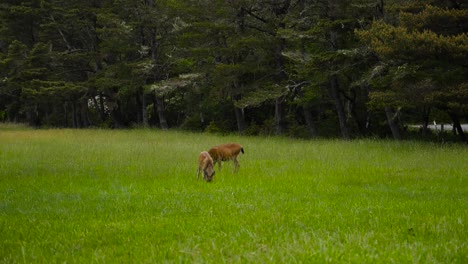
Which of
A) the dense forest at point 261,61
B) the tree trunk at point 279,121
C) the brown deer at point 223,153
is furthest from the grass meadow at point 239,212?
the tree trunk at point 279,121

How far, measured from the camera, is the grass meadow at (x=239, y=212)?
5.60 m

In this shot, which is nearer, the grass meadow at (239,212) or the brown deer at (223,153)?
the grass meadow at (239,212)

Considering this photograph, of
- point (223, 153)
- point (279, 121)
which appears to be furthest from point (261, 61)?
point (223, 153)

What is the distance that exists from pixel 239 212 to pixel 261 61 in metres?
22.9

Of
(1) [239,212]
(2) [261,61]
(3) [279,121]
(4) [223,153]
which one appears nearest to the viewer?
(1) [239,212]

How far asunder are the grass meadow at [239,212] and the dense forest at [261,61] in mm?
6592

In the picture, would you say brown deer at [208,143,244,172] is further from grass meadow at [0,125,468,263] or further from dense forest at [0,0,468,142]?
dense forest at [0,0,468,142]

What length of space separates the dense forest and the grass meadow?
6.59 m

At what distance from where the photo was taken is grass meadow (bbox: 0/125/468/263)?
18.4 feet

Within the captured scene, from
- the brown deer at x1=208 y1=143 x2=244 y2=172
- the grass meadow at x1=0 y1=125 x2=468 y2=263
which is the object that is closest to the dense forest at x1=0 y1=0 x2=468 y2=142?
the grass meadow at x1=0 y1=125 x2=468 y2=263

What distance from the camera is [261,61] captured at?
29859mm

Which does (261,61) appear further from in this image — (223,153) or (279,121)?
(223,153)

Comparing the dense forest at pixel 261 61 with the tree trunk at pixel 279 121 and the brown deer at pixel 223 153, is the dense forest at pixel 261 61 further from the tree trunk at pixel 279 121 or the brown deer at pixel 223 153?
the brown deer at pixel 223 153

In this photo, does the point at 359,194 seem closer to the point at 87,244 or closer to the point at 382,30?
Answer: the point at 87,244
